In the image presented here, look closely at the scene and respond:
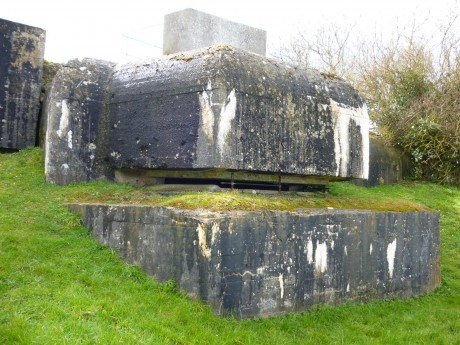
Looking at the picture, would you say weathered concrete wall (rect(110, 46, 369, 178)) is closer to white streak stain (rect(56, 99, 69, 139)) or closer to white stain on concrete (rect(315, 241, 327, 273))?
white streak stain (rect(56, 99, 69, 139))

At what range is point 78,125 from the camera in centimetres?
599

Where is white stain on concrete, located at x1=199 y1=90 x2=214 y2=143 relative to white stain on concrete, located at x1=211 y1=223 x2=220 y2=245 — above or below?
above

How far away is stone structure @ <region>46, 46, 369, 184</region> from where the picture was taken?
5.16 m

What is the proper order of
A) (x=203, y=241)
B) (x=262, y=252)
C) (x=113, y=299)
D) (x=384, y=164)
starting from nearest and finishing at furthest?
1. (x=113, y=299)
2. (x=203, y=241)
3. (x=262, y=252)
4. (x=384, y=164)

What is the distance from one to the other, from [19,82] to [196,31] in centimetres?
249

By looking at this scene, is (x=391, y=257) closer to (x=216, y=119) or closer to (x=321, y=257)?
(x=321, y=257)

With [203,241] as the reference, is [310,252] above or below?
below

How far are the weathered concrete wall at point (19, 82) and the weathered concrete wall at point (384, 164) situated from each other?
5.87 m

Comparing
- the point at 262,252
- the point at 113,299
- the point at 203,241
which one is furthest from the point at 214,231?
the point at 113,299

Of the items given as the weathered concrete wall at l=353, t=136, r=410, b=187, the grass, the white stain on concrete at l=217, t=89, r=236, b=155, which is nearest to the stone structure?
the white stain on concrete at l=217, t=89, r=236, b=155

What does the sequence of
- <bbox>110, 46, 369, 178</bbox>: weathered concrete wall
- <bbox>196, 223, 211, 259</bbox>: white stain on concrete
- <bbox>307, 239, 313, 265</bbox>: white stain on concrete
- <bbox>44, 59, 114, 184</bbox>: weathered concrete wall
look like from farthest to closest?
<bbox>44, 59, 114, 184</bbox>: weathered concrete wall < <bbox>110, 46, 369, 178</bbox>: weathered concrete wall < <bbox>307, 239, 313, 265</bbox>: white stain on concrete < <bbox>196, 223, 211, 259</bbox>: white stain on concrete

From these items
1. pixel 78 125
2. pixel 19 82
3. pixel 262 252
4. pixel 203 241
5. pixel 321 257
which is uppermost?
pixel 19 82

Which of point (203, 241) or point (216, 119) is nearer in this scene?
point (203, 241)

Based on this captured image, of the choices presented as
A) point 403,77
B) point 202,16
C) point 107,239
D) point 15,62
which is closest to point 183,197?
point 107,239
